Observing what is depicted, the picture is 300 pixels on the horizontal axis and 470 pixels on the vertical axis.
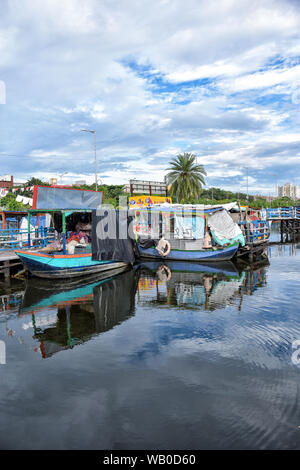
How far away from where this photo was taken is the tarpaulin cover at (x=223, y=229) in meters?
20.3

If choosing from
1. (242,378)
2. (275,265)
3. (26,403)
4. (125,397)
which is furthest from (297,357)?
(275,265)

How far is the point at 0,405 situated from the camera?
5.68 metres

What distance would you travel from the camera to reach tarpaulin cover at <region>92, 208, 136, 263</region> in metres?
16.4

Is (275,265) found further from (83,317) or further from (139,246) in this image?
(83,317)

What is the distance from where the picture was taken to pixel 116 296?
1323 cm

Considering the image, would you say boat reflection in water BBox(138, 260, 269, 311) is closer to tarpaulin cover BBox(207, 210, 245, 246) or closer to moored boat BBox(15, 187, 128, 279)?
tarpaulin cover BBox(207, 210, 245, 246)

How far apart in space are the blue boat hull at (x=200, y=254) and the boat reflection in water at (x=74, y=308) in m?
5.17

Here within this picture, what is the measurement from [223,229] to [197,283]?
21.4ft

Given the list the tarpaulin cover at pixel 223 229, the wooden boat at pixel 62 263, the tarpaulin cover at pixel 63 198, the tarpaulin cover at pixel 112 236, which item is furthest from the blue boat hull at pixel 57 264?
the tarpaulin cover at pixel 223 229

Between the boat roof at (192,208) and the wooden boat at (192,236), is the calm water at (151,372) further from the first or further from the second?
the boat roof at (192,208)

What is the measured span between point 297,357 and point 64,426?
199 inches

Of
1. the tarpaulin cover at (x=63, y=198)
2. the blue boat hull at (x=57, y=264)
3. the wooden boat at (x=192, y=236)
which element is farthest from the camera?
the wooden boat at (x=192, y=236)

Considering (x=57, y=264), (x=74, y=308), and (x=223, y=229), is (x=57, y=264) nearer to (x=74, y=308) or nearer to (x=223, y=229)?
(x=74, y=308)
